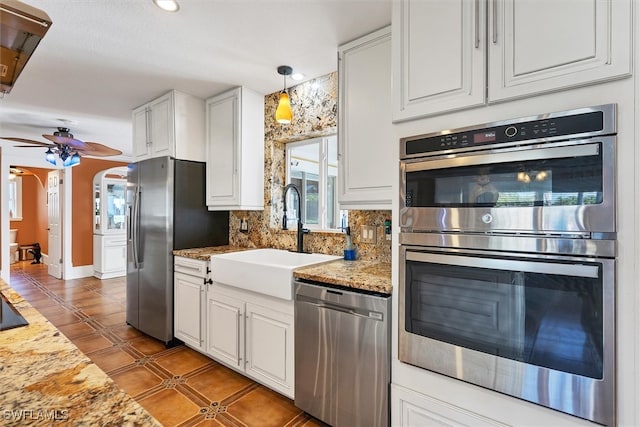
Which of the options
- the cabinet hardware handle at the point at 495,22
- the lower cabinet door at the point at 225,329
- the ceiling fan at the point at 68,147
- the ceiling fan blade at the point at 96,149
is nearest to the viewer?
the cabinet hardware handle at the point at 495,22

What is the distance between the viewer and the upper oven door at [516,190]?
42.0 inches

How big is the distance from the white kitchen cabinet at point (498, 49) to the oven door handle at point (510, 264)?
0.64 m

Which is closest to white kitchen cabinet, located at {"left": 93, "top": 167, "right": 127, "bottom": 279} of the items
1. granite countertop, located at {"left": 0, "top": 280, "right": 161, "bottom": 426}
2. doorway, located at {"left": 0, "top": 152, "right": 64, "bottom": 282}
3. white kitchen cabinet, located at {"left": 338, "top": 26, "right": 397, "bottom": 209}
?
doorway, located at {"left": 0, "top": 152, "right": 64, "bottom": 282}

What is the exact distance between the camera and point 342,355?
1.75 m

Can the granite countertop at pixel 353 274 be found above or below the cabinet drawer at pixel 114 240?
above

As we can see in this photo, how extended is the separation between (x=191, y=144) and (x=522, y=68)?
113 inches

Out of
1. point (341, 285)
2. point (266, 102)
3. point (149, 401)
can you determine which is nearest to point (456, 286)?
point (341, 285)

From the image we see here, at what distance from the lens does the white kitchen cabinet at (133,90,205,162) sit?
3041mm

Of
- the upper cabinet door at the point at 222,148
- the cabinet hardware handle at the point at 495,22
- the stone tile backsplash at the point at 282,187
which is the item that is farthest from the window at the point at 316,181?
the cabinet hardware handle at the point at 495,22

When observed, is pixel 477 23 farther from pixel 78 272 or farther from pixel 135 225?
pixel 78 272

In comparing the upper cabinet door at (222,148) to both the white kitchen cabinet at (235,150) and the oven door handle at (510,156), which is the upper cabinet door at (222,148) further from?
the oven door handle at (510,156)

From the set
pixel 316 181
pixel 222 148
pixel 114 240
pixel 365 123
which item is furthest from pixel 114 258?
pixel 365 123

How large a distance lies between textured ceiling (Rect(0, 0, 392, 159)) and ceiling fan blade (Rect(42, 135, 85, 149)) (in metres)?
0.47

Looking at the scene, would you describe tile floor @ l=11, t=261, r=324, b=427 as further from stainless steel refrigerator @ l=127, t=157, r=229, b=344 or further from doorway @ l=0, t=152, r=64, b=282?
doorway @ l=0, t=152, r=64, b=282
